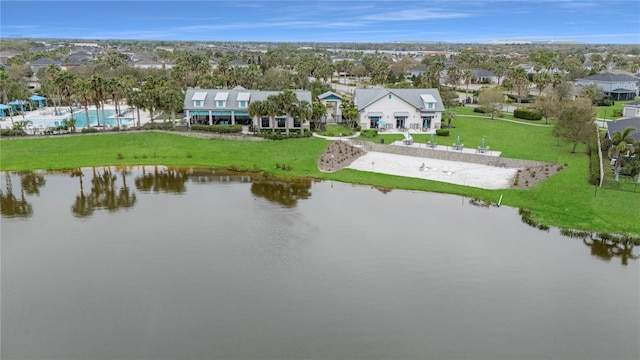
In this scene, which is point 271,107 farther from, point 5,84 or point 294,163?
point 5,84

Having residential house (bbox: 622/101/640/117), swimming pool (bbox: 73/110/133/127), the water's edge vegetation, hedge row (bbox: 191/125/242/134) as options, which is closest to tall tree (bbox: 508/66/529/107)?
residential house (bbox: 622/101/640/117)

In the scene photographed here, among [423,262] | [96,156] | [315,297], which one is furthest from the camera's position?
[96,156]

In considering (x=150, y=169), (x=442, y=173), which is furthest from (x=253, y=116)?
(x=442, y=173)

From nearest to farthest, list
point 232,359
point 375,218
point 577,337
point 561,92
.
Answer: point 232,359 < point 577,337 < point 375,218 < point 561,92

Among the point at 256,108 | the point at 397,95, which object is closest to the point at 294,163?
the point at 256,108

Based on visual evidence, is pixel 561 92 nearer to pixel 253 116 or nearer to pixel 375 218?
pixel 253 116

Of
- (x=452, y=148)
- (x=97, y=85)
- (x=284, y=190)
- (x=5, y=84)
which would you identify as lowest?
(x=284, y=190)

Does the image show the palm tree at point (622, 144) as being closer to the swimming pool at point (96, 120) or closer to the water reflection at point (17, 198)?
the water reflection at point (17, 198)
